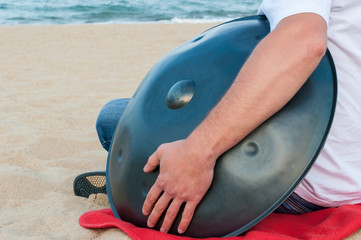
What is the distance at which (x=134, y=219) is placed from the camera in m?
1.39

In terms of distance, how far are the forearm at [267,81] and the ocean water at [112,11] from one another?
390 inches

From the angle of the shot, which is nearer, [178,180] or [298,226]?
[178,180]

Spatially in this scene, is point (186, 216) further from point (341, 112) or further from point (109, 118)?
point (109, 118)

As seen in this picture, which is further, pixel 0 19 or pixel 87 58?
pixel 0 19

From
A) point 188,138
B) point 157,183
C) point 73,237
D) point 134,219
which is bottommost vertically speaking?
point 73,237

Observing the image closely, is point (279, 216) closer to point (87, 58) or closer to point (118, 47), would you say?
point (87, 58)

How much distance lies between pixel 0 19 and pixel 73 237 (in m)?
10.2

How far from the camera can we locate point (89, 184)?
2006mm

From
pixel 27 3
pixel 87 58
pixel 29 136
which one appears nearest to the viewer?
pixel 29 136

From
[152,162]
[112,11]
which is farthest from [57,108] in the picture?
[112,11]

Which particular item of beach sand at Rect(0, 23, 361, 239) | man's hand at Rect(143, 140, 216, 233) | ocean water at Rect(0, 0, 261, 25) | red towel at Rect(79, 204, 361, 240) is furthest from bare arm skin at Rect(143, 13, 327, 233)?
ocean water at Rect(0, 0, 261, 25)

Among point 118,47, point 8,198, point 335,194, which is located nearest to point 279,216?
point 335,194

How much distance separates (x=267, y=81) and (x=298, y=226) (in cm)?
54

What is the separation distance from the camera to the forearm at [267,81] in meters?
1.08
